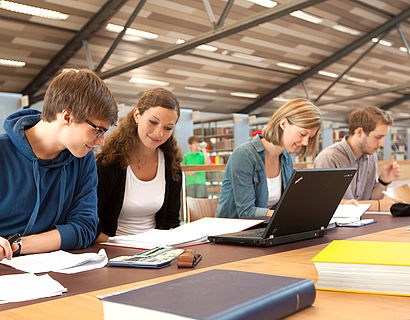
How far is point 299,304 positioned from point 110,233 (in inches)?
→ 62.5

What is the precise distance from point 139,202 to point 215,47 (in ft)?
26.2

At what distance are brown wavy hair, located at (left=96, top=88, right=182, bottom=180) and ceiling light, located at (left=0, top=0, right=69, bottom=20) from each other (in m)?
5.50

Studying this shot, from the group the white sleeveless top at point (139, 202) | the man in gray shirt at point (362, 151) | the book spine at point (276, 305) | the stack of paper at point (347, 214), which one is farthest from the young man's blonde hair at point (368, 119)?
the book spine at point (276, 305)

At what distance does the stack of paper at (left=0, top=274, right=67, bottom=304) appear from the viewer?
0.86 meters

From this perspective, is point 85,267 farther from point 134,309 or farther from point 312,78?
point 312,78

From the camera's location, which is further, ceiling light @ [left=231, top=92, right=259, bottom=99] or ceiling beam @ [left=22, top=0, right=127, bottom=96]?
ceiling light @ [left=231, top=92, right=259, bottom=99]

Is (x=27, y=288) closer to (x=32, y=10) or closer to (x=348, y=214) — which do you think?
(x=348, y=214)

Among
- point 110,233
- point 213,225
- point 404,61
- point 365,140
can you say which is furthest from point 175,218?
point 404,61

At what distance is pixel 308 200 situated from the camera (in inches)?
53.0

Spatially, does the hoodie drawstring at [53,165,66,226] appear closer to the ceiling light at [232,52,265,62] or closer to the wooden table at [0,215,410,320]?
the wooden table at [0,215,410,320]

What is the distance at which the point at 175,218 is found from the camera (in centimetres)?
238

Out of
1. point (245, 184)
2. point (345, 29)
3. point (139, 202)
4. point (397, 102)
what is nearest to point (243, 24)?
point (245, 184)

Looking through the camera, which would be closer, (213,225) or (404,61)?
(213,225)

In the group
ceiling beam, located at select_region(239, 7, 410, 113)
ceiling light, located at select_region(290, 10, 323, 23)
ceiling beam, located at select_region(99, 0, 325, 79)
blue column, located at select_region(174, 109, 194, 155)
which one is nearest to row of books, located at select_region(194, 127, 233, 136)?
ceiling beam, located at select_region(239, 7, 410, 113)
